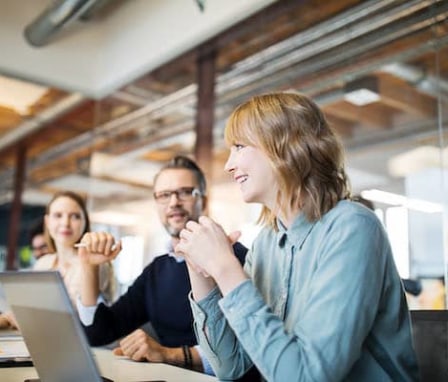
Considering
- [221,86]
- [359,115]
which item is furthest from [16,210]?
[359,115]

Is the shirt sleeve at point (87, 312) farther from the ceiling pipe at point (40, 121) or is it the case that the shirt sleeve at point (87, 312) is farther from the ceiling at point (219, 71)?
the ceiling pipe at point (40, 121)

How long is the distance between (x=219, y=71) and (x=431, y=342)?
275 cm

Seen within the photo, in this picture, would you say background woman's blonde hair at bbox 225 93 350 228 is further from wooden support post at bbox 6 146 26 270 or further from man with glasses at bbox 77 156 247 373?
wooden support post at bbox 6 146 26 270

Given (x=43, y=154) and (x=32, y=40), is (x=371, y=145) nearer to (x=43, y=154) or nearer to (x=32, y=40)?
(x=32, y=40)

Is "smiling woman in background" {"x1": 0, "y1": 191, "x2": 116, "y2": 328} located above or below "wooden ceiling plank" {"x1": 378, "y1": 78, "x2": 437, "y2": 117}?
below

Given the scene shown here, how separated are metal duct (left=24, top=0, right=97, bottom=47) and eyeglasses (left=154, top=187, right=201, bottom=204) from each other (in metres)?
1.73

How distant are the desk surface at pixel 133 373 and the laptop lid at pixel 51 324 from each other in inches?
5.7

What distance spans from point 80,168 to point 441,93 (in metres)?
4.65

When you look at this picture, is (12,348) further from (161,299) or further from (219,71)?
(219,71)

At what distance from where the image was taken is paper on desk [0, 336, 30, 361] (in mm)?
1318

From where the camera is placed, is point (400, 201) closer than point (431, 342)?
No

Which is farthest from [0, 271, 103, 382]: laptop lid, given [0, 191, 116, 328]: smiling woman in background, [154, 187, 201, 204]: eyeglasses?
[0, 191, 116, 328]: smiling woman in background

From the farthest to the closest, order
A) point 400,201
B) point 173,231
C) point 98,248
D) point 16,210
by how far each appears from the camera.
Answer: point 16,210
point 400,201
point 173,231
point 98,248

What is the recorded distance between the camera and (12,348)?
57.7 inches
